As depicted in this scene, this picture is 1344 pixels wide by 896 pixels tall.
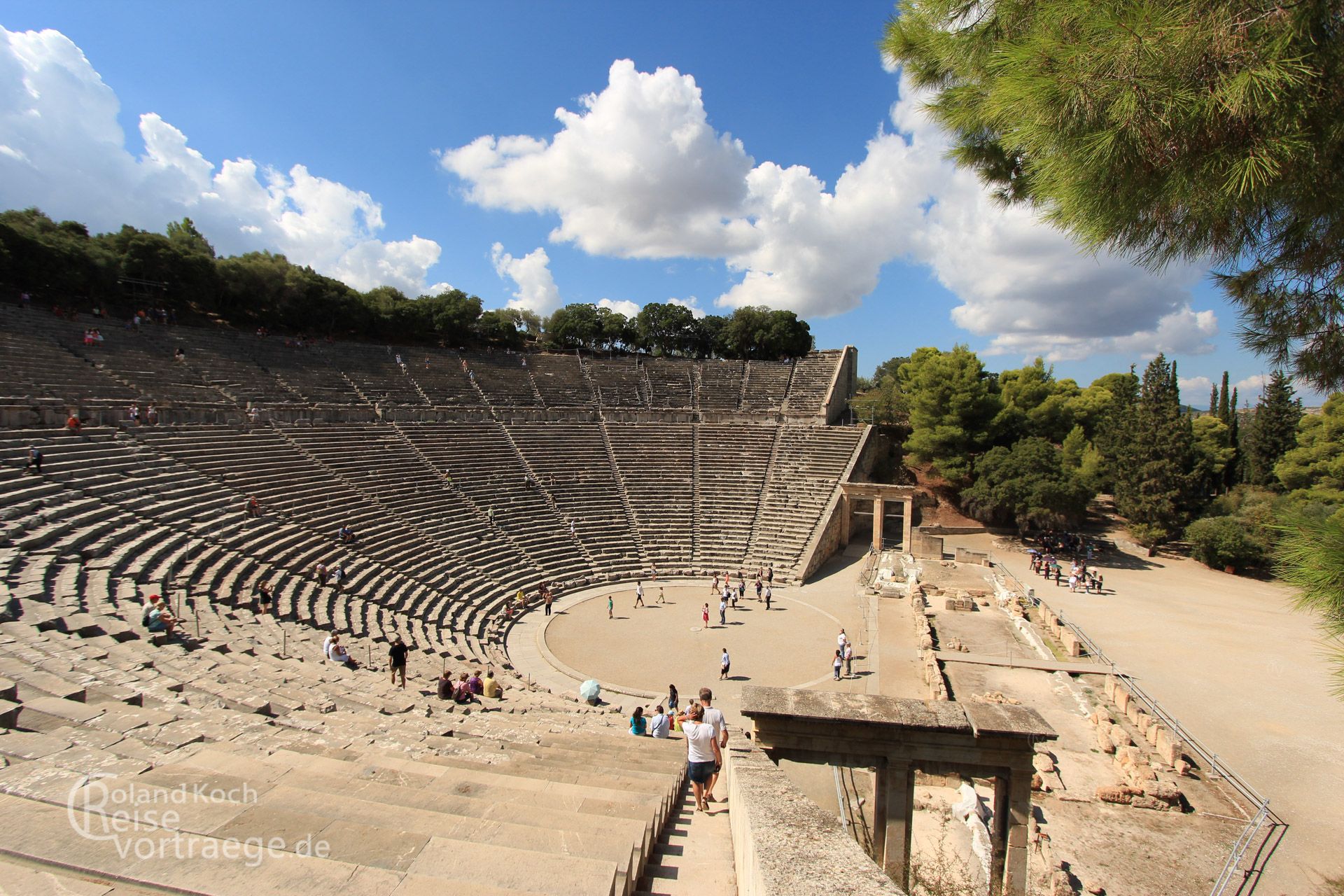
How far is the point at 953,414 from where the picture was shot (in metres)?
31.9

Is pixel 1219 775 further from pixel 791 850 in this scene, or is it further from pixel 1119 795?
pixel 791 850

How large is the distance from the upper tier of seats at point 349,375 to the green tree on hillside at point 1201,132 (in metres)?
22.0

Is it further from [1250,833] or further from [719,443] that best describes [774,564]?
[1250,833]

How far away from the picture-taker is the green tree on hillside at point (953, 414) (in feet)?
104

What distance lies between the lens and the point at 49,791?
9.90 feet

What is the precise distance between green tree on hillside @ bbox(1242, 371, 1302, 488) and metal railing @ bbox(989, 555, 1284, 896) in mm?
26285

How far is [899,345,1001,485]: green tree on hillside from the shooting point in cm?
3173

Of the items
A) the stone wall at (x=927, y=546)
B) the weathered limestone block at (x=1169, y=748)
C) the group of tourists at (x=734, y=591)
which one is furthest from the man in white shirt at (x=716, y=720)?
the stone wall at (x=927, y=546)

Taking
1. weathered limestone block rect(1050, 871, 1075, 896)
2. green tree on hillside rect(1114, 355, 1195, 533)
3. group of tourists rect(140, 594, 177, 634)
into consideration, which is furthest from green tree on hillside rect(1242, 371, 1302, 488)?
group of tourists rect(140, 594, 177, 634)

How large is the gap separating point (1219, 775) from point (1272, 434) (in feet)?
105

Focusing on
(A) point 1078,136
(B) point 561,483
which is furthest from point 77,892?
(B) point 561,483

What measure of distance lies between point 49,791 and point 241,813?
1035 mm

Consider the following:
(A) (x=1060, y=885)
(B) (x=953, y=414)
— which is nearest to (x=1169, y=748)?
(A) (x=1060, y=885)

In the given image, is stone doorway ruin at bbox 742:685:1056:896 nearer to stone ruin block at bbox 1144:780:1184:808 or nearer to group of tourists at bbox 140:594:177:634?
stone ruin block at bbox 1144:780:1184:808
